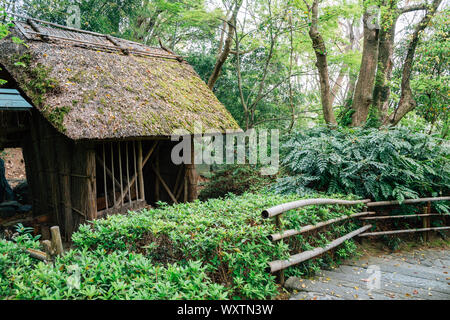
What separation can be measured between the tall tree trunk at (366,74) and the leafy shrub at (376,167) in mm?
1918

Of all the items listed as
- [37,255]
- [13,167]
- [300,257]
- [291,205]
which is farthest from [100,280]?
[13,167]

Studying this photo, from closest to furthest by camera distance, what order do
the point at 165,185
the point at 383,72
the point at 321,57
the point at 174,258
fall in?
the point at 174,258 < the point at 165,185 < the point at 321,57 < the point at 383,72

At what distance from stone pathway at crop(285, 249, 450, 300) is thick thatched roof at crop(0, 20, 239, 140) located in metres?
4.04

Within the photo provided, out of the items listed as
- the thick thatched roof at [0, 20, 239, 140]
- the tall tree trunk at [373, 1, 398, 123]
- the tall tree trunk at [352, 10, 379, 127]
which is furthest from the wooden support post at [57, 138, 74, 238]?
the tall tree trunk at [373, 1, 398, 123]

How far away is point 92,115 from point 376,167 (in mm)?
5486

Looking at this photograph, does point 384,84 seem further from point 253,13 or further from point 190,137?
point 190,137

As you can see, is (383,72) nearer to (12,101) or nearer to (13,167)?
(12,101)

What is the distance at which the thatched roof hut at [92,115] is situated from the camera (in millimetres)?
5352

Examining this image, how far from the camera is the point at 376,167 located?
5684 millimetres

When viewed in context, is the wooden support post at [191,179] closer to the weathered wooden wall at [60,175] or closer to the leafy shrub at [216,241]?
the weathered wooden wall at [60,175]

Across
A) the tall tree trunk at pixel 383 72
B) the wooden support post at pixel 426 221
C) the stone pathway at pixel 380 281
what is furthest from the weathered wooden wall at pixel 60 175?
the tall tree trunk at pixel 383 72

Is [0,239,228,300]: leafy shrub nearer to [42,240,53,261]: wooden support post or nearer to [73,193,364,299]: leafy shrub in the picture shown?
[42,240,53,261]: wooden support post
